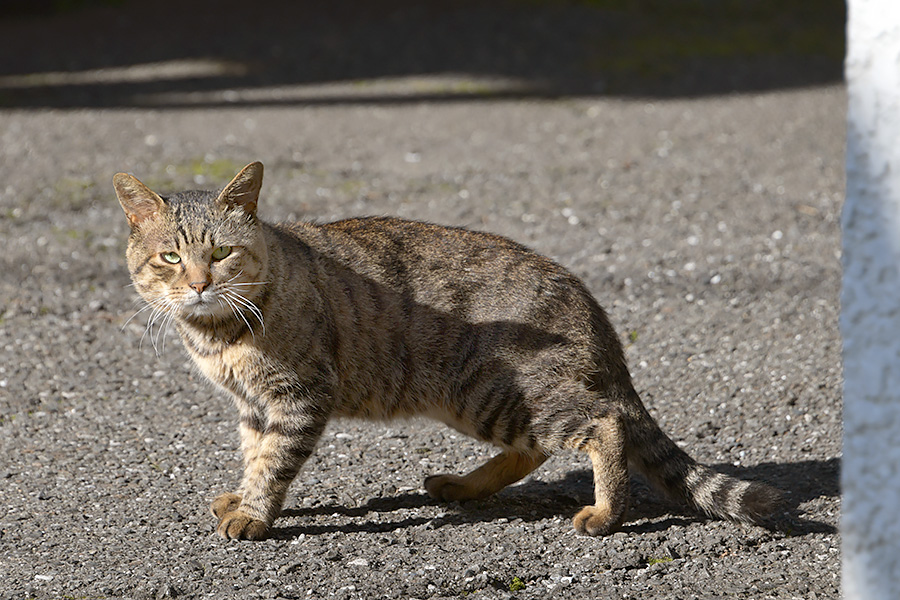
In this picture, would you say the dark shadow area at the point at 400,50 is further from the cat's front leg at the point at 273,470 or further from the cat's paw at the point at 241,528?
the cat's paw at the point at 241,528

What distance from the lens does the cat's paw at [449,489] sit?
3646 millimetres

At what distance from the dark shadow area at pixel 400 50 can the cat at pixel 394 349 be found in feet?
22.1

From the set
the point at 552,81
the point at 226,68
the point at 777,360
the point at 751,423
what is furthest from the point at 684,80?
the point at 751,423

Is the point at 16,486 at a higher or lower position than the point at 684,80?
lower

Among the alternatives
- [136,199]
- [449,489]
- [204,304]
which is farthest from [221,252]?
[449,489]

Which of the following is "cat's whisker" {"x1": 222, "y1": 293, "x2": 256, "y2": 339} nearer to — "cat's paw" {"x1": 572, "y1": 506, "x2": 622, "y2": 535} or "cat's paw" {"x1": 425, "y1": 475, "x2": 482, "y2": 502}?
"cat's paw" {"x1": 425, "y1": 475, "x2": 482, "y2": 502}

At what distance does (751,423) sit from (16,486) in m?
3.02

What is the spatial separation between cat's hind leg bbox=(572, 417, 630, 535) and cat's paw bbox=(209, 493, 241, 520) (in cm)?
122

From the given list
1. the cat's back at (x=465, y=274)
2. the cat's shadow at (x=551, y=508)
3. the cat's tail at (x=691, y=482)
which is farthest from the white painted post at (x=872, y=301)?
the cat's back at (x=465, y=274)

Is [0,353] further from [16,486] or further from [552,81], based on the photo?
[552,81]

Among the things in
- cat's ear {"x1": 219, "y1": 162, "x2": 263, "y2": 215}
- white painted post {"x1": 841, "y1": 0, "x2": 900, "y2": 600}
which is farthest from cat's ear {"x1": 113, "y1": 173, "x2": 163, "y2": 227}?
white painted post {"x1": 841, "y1": 0, "x2": 900, "y2": 600}

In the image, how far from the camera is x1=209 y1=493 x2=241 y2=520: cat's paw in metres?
3.48

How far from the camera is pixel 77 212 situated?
22.7 ft

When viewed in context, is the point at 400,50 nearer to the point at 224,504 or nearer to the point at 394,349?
the point at 394,349
